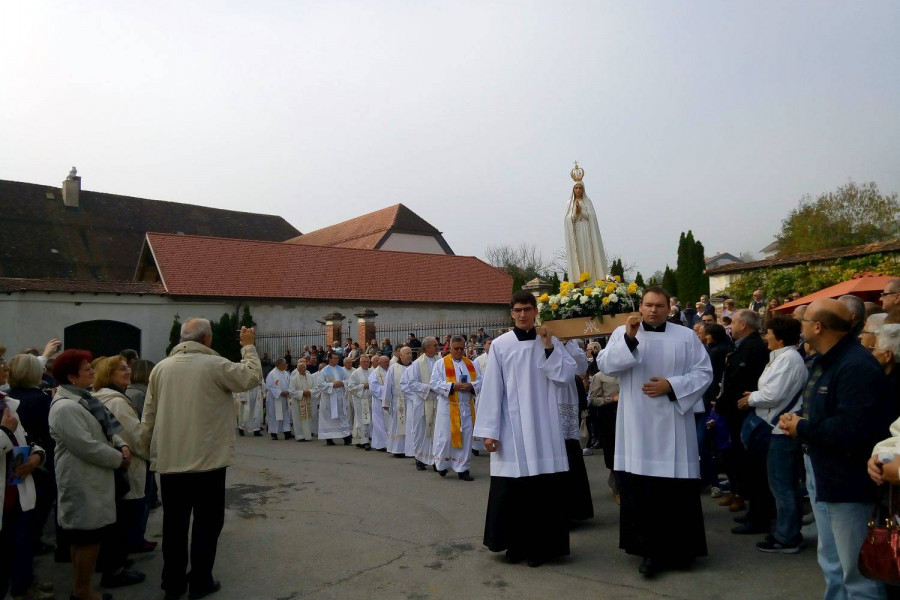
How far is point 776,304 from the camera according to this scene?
40.0ft

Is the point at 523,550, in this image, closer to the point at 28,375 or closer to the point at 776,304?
the point at 28,375

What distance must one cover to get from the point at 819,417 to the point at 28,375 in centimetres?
541

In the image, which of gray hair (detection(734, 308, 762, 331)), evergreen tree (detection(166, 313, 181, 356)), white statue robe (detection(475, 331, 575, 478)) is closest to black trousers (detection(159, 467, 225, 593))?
white statue robe (detection(475, 331, 575, 478))

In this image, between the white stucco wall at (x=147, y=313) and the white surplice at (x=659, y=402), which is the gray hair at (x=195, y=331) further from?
the white stucco wall at (x=147, y=313)

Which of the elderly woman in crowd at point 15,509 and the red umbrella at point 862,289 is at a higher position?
the red umbrella at point 862,289

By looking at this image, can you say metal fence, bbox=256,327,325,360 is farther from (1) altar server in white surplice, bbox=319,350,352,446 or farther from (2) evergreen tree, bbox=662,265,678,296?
(2) evergreen tree, bbox=662,265,678,296

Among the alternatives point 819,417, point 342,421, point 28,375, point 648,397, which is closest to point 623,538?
point 648,397

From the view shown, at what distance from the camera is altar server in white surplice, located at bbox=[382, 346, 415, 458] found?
41.1 ft

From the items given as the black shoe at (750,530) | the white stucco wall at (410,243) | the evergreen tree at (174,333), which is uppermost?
the white stucco wall at (410,243)

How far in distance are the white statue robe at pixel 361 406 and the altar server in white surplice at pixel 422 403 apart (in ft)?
7.58

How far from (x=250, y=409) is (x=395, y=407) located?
5779 mm

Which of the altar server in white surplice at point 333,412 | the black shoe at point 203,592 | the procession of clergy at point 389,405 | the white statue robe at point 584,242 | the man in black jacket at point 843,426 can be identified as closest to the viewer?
the man in black jacket at point 843,426

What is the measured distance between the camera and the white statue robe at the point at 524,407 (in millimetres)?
5773

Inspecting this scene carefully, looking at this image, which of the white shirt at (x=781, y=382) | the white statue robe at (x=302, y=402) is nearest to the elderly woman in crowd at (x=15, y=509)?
the white shirt at (x=781, y=382)
